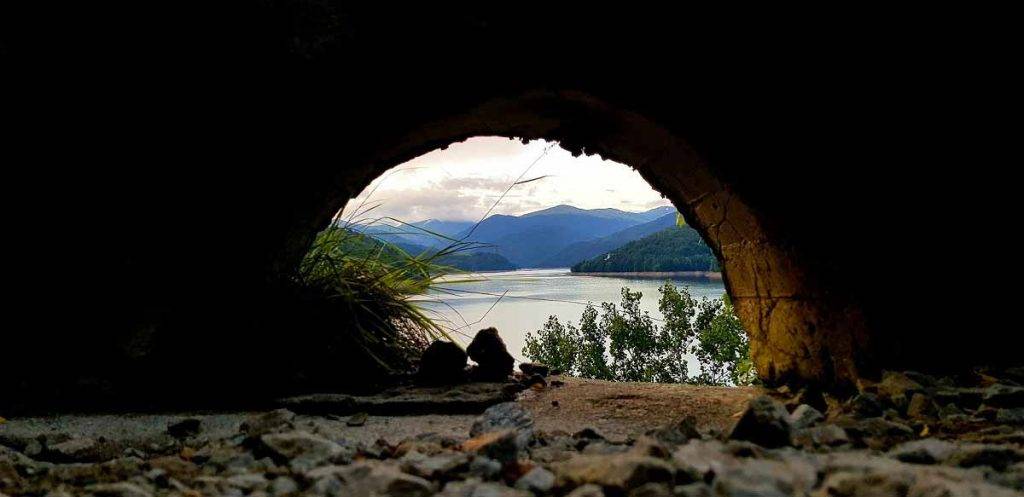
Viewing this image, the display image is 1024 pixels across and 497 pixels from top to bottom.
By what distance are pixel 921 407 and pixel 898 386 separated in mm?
191

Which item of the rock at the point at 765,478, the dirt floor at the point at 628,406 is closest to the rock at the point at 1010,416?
the dirt floor at the point at 628,406

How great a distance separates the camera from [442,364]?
3691mm

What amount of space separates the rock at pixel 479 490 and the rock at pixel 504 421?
624 millimetres

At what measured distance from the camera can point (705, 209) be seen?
3225 mm

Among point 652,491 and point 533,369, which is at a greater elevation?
point 652,491

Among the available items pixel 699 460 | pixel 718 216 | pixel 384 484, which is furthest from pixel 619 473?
pixel 718 216

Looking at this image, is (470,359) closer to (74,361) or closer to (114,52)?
(74,361)

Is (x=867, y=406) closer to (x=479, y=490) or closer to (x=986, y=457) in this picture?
(x=986, y=457)

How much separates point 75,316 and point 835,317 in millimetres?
3117

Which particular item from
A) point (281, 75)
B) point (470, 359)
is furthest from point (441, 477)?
point (470, 359)

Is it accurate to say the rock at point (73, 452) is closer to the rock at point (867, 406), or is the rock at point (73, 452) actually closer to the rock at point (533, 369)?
the rock at point (867, 406)

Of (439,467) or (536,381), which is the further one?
(536,381)

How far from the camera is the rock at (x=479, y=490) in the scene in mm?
1302

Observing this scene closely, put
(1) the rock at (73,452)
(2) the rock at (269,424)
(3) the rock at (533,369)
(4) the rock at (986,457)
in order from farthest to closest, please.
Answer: (3) the rock at (533,369), (2) the rock at (269,424), (1) the rock at (73,452), (4) the rock at (986,457)
